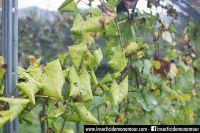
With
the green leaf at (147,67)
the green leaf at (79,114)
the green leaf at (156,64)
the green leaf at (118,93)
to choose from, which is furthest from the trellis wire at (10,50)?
the green leaf at (156,64)

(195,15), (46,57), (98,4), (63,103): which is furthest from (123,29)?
(46,57)

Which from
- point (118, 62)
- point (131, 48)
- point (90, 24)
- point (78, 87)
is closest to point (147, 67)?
point (131, 48)

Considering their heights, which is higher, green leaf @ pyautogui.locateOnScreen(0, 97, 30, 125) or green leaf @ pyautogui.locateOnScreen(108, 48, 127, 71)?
green leaf @ pyautogui.locateOnScreen(108, 48, 127, 71)

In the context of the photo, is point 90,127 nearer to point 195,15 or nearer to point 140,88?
point 140,88

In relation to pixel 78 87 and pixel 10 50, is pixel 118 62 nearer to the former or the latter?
pixel 78 87

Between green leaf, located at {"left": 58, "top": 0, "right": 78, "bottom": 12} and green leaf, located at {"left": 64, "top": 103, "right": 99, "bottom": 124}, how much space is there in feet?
0.98

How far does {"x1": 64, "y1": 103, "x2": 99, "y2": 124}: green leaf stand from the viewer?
973 mm

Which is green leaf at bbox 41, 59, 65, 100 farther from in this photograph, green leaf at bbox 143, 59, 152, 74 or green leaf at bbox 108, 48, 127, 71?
green leaf at bbox 143, 59, 152, 74

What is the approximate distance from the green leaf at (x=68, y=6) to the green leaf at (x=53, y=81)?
25cm

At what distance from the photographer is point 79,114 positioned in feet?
3.20

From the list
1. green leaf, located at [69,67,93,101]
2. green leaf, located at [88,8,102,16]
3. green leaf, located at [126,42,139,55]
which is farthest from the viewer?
green leaf, located at [126,42,139,55]

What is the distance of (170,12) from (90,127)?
756mm

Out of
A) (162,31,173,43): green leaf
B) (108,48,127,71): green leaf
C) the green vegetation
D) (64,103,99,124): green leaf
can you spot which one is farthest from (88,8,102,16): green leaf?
(162,31,173,43): green leaf

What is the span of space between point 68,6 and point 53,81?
30cm
